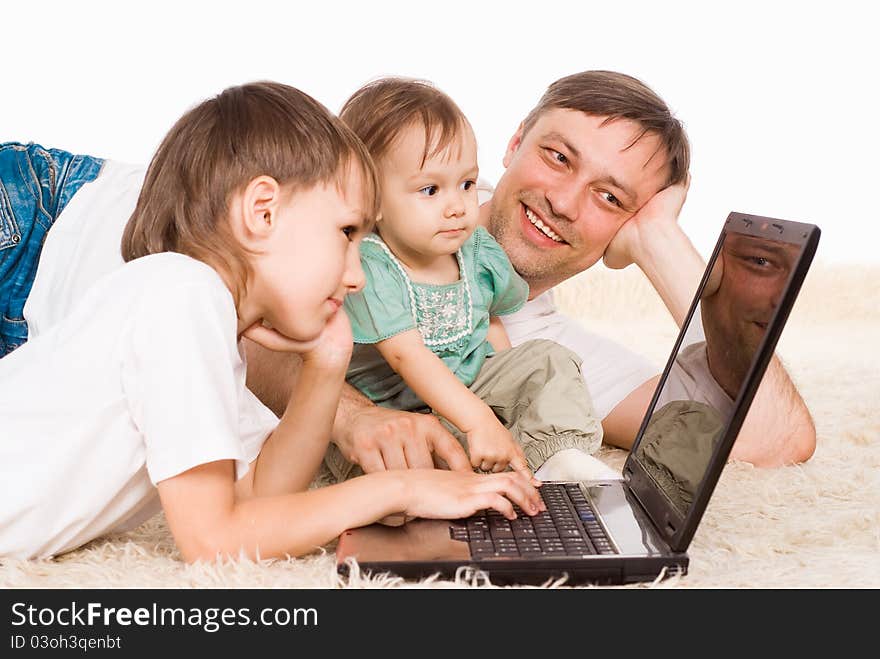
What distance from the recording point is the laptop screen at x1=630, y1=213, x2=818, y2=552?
1168 millimetres

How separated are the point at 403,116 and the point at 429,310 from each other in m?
0.33

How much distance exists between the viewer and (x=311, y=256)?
4.26ft

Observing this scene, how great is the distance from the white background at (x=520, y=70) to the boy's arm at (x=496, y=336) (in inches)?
60.1

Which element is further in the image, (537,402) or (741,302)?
(537,402)

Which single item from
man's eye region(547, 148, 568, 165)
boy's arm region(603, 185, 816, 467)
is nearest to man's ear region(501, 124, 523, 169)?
man's eye region(547, 148, 568, 165)

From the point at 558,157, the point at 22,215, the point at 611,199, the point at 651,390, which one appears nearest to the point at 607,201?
the point at 611,199

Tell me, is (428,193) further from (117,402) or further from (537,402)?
(117,402)

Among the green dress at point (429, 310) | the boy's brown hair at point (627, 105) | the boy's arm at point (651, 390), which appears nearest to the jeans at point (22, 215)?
the green dress at point (429, 310)

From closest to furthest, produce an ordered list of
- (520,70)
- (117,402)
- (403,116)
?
(117,402) → (403,116) → (520,70)

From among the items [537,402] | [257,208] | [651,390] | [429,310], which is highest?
[257,208]

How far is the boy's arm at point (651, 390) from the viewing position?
1.90 m

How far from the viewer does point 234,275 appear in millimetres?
1325

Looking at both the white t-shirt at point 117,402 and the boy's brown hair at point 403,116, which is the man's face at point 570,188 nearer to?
the boy's brown hair at point 403,116

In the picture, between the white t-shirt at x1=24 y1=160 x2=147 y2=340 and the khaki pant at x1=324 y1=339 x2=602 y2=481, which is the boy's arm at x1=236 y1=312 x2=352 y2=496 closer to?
the khaki pant at x1=324 y1=339 x2=602 y2=481
